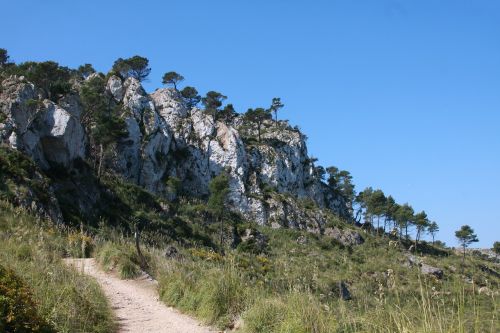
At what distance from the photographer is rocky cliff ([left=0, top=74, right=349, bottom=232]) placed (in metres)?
56.5

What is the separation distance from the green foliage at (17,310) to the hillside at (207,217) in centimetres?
59

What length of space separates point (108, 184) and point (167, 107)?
30229mm

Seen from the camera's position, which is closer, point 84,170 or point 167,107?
point 84,170

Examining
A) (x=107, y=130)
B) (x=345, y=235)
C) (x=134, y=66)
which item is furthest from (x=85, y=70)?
(x=345, y=235)

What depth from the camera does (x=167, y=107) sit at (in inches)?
2923

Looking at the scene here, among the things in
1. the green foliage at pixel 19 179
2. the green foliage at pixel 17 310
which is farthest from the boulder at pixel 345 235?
the green foliage at pixel 17 310

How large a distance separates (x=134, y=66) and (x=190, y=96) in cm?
1224

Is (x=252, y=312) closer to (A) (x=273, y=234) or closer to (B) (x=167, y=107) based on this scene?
(A) (x=273, y=234)

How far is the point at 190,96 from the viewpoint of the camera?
8950 centimetres

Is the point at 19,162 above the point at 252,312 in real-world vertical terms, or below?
above

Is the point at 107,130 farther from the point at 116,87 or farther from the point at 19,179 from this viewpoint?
the point at 19,179

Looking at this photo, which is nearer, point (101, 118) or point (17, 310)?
point (17, 310)

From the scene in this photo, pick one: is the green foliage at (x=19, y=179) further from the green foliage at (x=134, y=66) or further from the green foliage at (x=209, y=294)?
the green foliage at (x=134, y=66)

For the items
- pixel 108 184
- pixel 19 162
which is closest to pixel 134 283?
pixel 19 162
